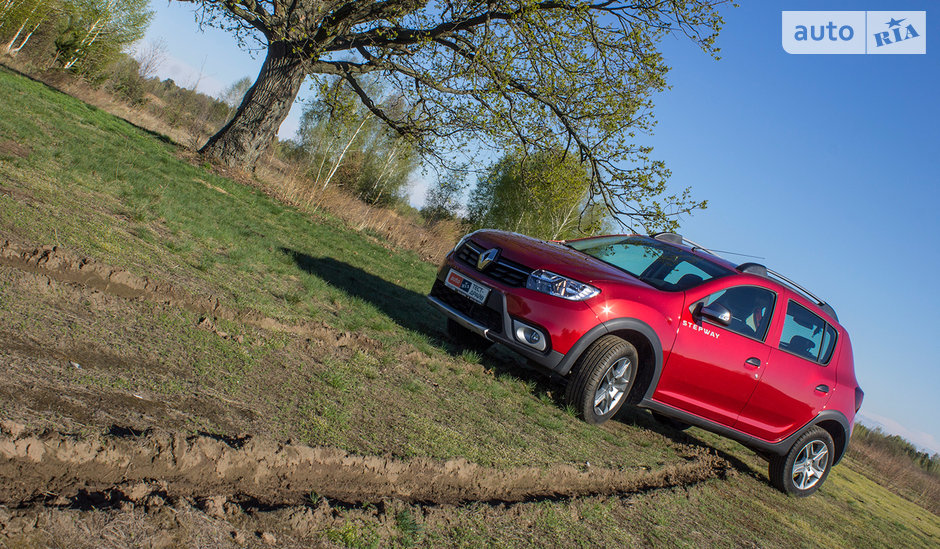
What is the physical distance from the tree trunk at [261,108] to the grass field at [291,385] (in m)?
6.28

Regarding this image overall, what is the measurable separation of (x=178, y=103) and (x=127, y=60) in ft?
34.7

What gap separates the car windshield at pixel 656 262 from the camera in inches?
258

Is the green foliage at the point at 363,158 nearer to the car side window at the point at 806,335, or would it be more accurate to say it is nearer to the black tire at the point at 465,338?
the black tire at the point at 465,338

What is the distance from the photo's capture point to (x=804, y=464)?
716cm

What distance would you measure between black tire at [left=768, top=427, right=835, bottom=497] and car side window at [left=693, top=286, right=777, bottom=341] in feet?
4.66

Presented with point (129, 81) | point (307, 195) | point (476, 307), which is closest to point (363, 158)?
point (129, 81)

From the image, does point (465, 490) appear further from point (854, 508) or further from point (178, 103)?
point (178, 103)

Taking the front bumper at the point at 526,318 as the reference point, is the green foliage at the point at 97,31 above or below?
above

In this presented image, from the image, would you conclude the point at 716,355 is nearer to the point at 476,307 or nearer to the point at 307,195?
the point at 476,307

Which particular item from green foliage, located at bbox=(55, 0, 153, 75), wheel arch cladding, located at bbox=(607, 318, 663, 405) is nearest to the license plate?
wheel arch cladding, located at bbox=(607, 318, 663, 405)

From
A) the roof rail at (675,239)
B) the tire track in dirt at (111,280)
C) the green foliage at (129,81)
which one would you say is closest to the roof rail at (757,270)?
the roof rail at (675,239)

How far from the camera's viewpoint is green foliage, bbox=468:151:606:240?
17031 millimetres

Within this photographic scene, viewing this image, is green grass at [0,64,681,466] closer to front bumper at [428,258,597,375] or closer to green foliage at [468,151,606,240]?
front bumper at [428,258,597,375]

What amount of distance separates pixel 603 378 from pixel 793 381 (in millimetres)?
2193
